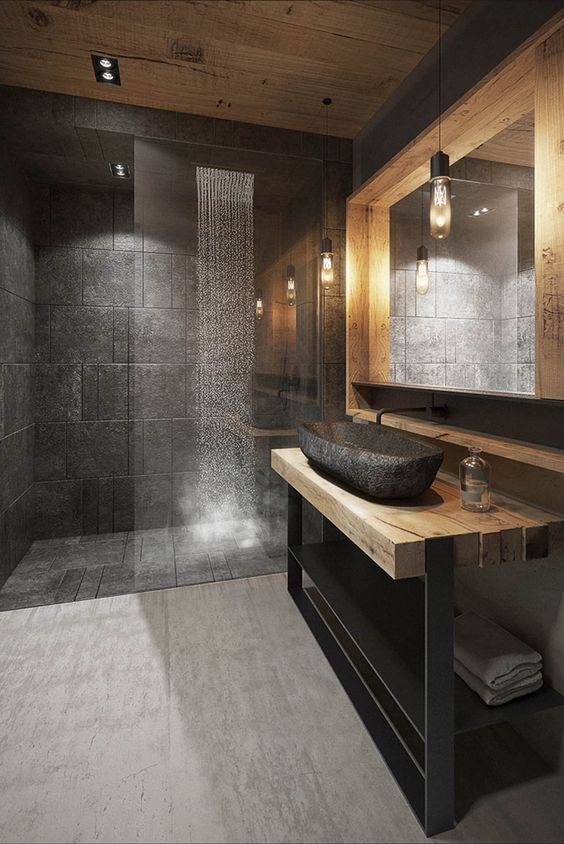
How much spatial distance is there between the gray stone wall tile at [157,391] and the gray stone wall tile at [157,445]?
0.04 meters

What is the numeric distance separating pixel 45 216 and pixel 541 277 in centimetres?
293

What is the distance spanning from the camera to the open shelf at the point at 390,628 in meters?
1.34

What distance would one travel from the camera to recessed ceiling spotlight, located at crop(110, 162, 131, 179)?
282 cm

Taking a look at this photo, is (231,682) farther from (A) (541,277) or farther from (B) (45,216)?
(B) (45,216)

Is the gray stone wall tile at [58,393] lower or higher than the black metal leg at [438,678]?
higher

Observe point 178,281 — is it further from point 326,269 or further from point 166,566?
point 166,566

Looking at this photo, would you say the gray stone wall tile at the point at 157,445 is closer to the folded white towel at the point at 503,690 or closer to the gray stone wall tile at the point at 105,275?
the gray stone wall tile at the point at 105,275

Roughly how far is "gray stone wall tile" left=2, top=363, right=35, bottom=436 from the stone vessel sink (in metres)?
1.66

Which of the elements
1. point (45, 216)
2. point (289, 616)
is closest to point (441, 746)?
point (289, 616)

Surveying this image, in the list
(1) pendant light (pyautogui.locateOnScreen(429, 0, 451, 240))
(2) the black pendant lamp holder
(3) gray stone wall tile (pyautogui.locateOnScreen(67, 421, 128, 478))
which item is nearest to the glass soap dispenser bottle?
(1) pendant light (pyautogui.locateOnScreen(429, 0, 451, 240))

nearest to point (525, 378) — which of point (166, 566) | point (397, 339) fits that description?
point (397, 339)

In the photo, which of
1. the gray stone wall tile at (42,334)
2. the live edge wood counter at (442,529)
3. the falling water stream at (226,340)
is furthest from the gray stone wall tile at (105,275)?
the live edge wood counter at (442,529)

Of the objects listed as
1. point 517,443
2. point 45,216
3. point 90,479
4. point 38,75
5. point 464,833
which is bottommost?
point 464,833

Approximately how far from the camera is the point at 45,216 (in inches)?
123
